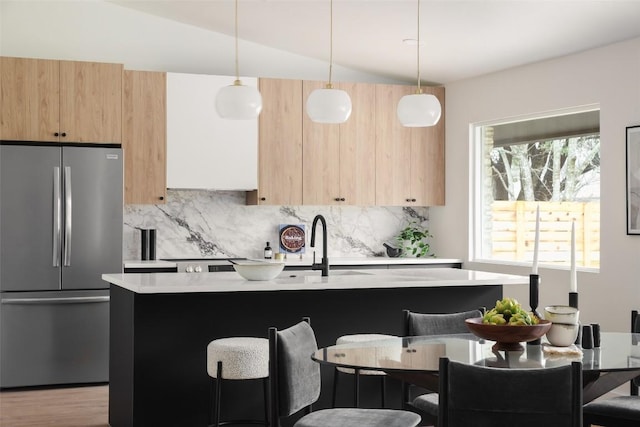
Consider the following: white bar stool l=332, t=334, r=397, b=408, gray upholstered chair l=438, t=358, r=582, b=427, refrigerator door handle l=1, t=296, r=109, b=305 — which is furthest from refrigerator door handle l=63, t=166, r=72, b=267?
gray upholstered chair l=438, t=358, r=582, b=427

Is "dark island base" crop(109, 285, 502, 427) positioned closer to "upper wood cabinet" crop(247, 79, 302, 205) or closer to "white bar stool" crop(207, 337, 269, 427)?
"white bar stool" crop(207, 337, 269, 427)

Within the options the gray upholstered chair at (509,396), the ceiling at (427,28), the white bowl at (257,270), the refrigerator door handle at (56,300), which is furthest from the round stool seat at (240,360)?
the ceiling at (427,28)

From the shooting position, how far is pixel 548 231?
6.53 m

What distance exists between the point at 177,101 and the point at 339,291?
266 centimetres

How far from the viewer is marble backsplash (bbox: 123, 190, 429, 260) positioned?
7.12 meters

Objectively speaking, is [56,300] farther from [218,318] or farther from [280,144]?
[280,144]

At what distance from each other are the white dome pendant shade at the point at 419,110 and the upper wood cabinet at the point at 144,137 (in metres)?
2.71

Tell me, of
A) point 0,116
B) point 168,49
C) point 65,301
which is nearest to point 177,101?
point 168,49

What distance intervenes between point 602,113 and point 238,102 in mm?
2793

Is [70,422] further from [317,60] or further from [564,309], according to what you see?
[317,60]

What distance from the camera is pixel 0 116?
6.14 metres

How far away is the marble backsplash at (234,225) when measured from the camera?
7.12m

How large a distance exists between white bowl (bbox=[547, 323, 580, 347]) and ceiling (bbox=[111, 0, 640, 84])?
2.67m

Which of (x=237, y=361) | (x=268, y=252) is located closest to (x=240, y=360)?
(x=237, y=361)
